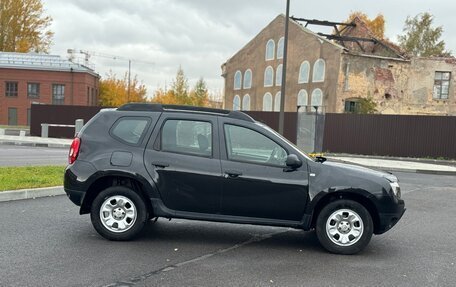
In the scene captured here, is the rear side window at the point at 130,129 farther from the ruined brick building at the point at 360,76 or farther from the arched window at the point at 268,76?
the arched window at the point at 268,76


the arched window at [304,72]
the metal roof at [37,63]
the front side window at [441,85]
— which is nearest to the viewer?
the front side window at [441,85]

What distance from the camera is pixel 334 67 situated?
33.1 meters

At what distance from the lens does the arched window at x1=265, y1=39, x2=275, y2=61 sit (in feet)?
133

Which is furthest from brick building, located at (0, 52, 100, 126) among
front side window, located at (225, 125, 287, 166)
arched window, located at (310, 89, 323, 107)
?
front side window, located at (225, 125, 287, 166)

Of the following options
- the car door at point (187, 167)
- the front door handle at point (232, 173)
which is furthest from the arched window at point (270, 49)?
the front door handle at point (232, 173)

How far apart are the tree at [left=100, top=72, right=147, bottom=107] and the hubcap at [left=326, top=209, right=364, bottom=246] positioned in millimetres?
54301

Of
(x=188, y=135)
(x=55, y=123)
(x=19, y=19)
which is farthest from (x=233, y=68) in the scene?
(x=188, y=135)

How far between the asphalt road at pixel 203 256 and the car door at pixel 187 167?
1.97 ft

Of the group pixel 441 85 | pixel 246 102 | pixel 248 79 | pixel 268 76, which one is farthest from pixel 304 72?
pixel 441 85

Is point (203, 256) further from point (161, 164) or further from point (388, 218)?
point (388, 218)

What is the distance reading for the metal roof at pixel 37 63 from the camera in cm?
4984

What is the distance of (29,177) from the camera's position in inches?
373

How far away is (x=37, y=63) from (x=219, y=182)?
51.0 m

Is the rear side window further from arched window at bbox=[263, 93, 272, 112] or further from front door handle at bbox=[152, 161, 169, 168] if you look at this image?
arched window at bbox=[263, 93, 272, 112]
